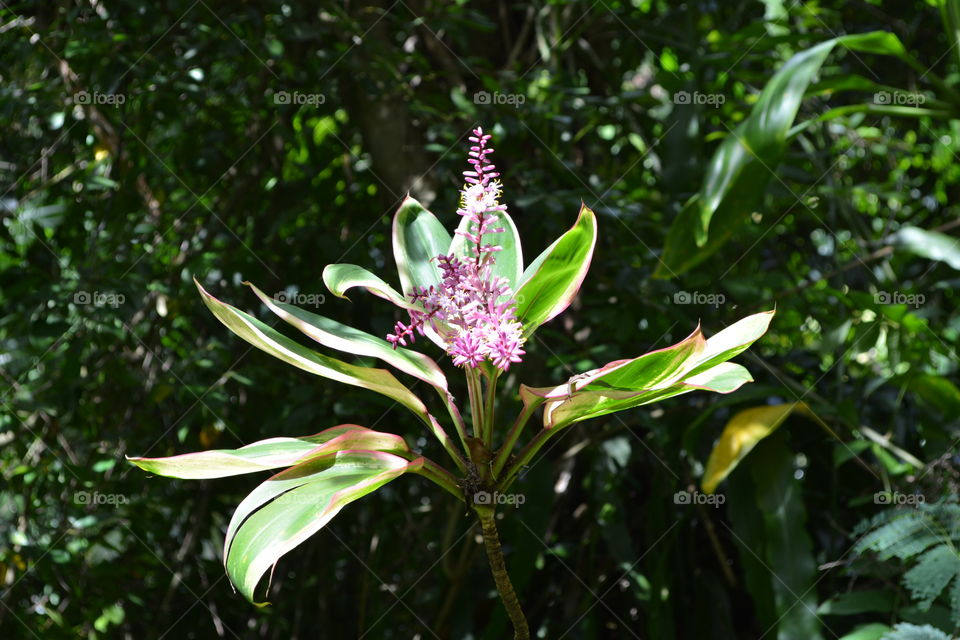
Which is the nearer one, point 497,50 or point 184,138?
point 184,138

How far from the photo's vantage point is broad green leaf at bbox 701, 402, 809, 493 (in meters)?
1.35

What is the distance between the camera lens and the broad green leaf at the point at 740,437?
4.43ft

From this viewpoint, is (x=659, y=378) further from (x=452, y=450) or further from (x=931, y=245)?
(x=931, y=245)

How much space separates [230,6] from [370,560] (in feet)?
3.50

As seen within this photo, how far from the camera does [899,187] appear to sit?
2.10 m

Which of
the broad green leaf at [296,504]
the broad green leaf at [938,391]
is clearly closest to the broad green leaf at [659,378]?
the broad green leaf at [296,504]

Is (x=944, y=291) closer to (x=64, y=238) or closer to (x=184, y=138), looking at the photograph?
(x=184, y=138)

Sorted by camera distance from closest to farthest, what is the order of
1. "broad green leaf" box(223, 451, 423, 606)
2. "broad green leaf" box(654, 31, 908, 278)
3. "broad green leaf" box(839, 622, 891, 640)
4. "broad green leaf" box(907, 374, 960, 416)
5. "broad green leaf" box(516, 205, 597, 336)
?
"broad green leaf" box(223, 451, 423, 606)
"broad green leaf" box(516, 205, 597, 336)
"broad green leaf" box(839, 622, 891, 640)
"broad green leaf" box(654, 31, 908, 278)
"broad green leaf" box(907, 374, 960, 416)

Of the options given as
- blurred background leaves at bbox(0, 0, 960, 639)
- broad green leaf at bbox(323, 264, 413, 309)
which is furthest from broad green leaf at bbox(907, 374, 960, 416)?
broad green leaf at bbox(323, 264, 413, 309)

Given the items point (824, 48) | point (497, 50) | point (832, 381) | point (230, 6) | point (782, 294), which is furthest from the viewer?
point (497, 50)

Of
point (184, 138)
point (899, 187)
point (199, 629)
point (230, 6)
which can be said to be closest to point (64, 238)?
point (184, 138)

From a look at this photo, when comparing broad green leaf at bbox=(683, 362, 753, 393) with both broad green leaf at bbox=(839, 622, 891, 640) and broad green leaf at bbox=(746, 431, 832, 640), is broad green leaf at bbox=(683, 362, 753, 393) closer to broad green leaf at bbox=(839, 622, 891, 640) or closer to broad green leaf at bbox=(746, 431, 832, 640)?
broad green leaf at bbox=(839, 622, 891, 640)

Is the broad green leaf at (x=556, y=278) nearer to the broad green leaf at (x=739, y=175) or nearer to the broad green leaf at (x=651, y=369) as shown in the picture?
the broad green leaf at (x=651, y=369)

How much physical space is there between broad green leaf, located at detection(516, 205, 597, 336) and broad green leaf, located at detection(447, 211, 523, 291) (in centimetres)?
2
